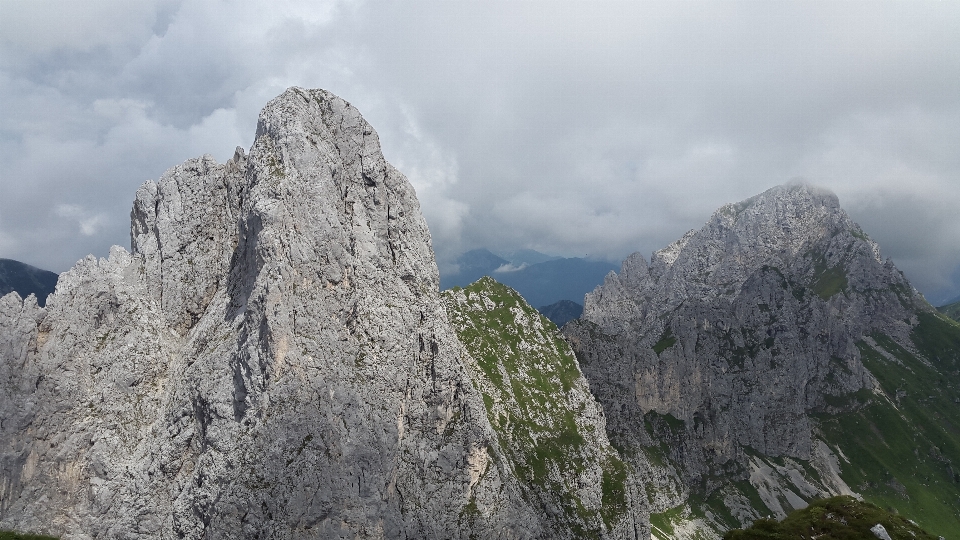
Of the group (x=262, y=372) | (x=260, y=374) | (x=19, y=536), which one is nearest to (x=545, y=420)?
(x=262, y=372)

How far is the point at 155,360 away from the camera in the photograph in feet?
312

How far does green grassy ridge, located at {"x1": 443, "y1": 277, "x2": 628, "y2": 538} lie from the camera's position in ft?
454

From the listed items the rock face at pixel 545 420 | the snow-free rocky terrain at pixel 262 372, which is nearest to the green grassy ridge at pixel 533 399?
the rock face at pixel 545 420

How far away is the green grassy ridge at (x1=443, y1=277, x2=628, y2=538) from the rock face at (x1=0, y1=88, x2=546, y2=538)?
28.5m

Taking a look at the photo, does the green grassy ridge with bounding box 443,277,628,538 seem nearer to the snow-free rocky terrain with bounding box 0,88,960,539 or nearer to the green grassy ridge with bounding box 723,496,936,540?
the snow-free rocky terrain with bounding box 0,88,960,539

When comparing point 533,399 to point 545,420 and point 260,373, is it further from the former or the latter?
point 260,373

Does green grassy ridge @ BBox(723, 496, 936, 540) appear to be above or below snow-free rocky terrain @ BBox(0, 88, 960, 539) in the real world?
below

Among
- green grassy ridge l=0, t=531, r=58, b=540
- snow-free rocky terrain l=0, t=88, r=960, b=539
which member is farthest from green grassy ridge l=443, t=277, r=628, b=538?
green grassy ridge l=0, t=531, r=58, b=540

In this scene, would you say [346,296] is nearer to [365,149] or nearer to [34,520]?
[365,149]

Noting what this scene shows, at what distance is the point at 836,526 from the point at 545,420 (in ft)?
307

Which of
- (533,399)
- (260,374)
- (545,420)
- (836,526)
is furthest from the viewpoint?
(533,399)

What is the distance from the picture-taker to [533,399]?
526ft

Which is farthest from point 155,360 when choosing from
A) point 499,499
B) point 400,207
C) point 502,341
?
point 502,341

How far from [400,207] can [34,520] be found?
8171cm
